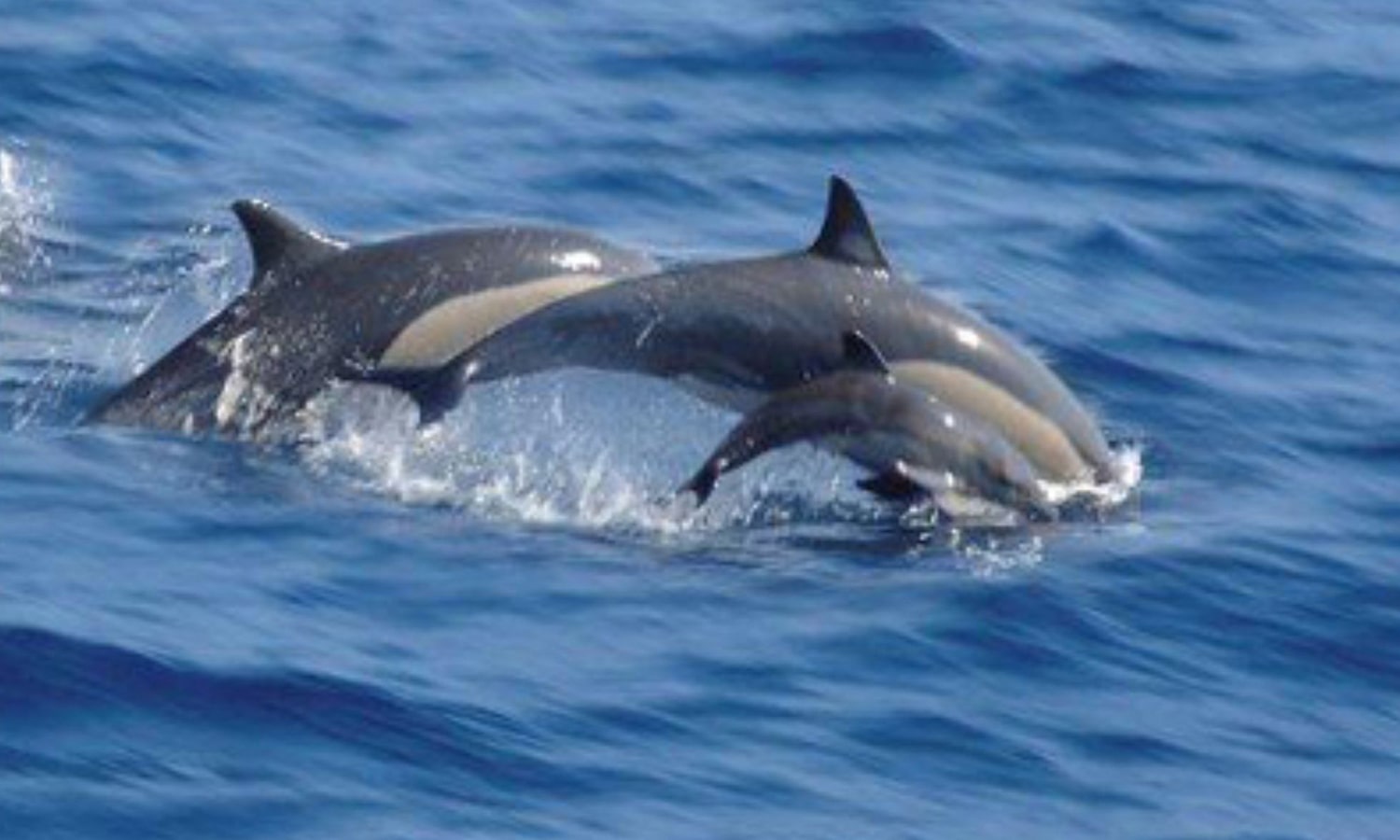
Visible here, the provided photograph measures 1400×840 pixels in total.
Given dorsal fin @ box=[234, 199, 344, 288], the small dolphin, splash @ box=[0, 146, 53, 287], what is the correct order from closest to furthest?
the small dolphin → dorsal fin @ box=[234, 199, 344, 288] → splash @ box=[0, 146, 53, 287]

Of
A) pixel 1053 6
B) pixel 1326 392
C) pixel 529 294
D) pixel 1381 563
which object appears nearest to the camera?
pixel 1381 563

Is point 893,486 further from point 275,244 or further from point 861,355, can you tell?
point 275,244

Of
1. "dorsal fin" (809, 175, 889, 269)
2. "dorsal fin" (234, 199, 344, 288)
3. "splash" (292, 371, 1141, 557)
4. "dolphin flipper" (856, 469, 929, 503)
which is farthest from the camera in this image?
"dorsal fin" (234, 199, 344, 288)

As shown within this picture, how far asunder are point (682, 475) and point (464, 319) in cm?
113

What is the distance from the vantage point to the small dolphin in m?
15.3

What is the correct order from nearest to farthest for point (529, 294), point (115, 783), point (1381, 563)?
1. point (115, 783)
2. point (1381, 563)
3. point (529, 294)

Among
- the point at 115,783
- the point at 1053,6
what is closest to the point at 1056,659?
the point at 115,783

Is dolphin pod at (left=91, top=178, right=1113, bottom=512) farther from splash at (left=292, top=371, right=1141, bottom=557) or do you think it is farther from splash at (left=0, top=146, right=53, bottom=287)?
splash at (left=0, top=146, right=53, bottom=287)

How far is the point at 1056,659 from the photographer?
1362 cm

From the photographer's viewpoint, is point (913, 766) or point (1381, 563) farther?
point (1381, 563)

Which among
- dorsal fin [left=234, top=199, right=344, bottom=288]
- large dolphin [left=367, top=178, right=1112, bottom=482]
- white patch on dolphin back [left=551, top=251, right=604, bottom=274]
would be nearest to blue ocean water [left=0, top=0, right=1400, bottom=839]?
large dolphin [left=367, top=178, right=1112, bottom=482]

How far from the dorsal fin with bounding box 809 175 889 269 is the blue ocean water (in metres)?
0.76

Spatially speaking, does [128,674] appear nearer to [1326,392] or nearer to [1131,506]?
[1131,506]

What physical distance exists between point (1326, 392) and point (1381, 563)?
96.6 inches
